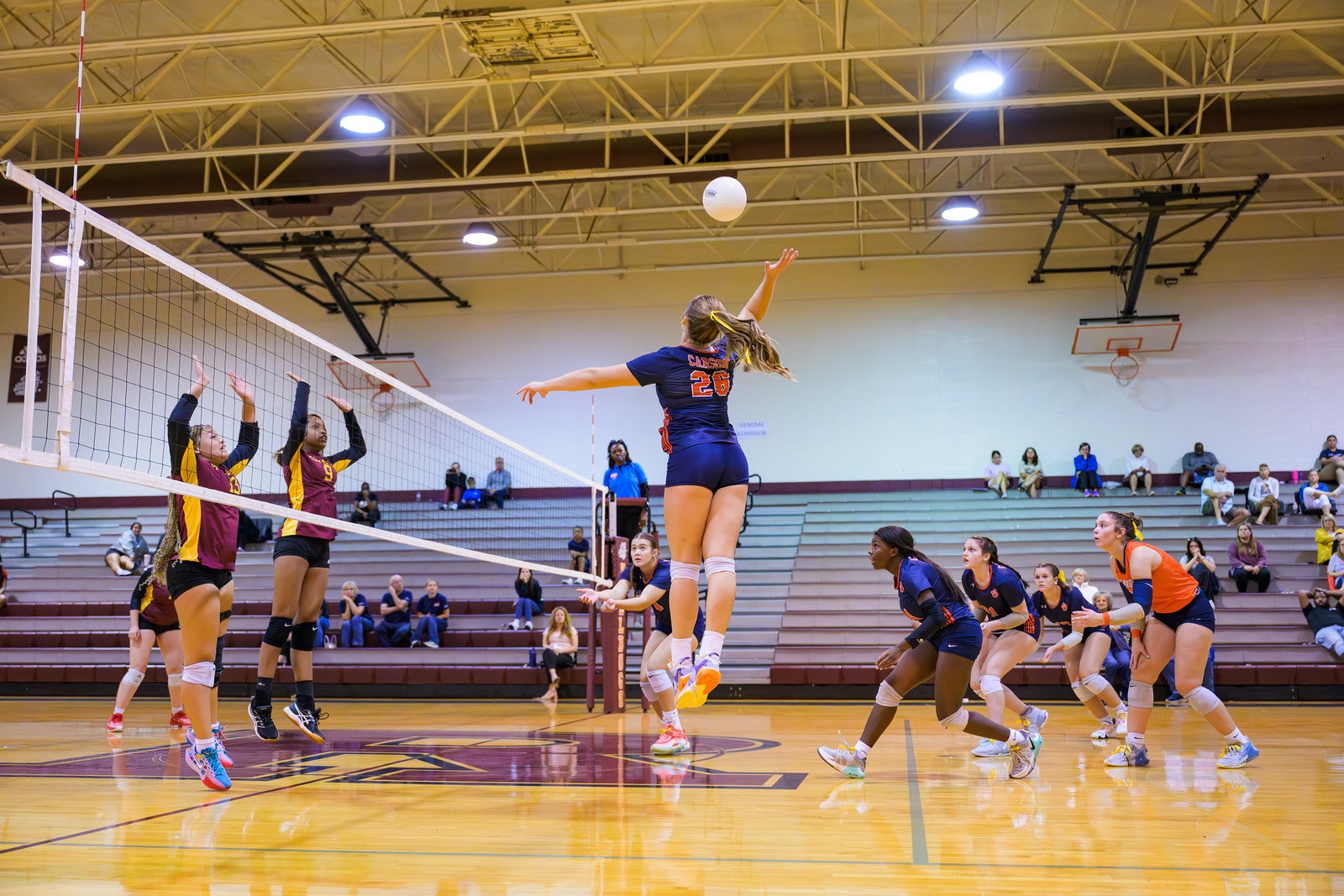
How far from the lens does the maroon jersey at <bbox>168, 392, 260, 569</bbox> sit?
6.12m

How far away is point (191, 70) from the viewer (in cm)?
1747

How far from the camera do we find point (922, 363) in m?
23.5

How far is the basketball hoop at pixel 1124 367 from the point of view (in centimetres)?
2278

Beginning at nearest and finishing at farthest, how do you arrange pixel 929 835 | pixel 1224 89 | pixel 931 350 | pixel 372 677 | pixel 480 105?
pixel 929 835, pixel 1224 89, pixel 372 677, pixel 480 105, pixel 931 350

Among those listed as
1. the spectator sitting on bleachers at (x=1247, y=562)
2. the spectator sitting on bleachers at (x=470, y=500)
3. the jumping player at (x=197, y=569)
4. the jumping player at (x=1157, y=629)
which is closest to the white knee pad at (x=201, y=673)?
the jumping player at (x=197, y=569)

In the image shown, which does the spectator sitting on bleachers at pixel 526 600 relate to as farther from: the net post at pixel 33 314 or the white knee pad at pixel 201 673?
the net post at pixel 33 314

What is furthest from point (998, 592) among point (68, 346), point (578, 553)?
point (578, 553)

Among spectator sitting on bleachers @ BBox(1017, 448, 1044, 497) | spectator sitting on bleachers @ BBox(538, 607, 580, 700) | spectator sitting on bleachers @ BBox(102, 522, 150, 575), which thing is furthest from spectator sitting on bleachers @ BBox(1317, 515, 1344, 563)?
spectator sitting on bleachers @ BBox(102, 522, 150, 575)

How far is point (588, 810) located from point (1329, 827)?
3626 mm

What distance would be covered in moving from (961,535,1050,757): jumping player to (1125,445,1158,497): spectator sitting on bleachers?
14.3m

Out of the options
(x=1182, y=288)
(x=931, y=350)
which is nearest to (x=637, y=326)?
(x=931, y=350)

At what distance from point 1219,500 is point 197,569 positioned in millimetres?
19060

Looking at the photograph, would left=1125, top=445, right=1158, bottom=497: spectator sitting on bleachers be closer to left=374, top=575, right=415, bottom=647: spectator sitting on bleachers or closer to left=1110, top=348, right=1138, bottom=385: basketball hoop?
left=1110, top=348, right=1138, bottom=385: basketball hoop

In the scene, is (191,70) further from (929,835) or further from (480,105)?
(929,835)
